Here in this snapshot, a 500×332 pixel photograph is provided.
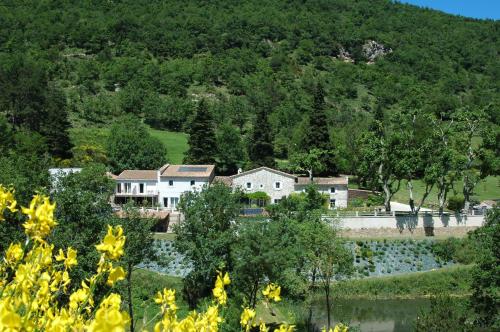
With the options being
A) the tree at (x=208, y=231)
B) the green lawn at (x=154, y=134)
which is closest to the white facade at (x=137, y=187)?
the green lawn at (x=154, y=134)

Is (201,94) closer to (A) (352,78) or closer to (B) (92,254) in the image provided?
(A) (352,78)

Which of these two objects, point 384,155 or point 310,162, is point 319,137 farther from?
point 384,155

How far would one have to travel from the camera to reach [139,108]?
266 ft

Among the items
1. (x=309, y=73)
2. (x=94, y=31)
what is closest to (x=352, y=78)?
(x=309, y=73)

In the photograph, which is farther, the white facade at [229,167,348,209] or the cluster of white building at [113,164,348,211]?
the white facade at [229,167,348,209]

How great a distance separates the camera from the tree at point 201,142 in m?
55.0

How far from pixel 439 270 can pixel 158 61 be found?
84898 mm

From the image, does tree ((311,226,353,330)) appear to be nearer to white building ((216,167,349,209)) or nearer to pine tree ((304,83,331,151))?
white building ((216,167,349,209))

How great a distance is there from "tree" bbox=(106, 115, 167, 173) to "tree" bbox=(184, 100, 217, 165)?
3.06 metres

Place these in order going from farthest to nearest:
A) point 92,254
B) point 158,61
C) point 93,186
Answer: point 158,61 < point 93,186 < point 92,254

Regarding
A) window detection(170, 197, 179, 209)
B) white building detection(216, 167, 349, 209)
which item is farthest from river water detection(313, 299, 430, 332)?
window detection(170, 197, 179, 209)

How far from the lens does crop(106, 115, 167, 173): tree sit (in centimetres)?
5322

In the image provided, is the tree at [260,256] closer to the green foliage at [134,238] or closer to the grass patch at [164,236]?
the green foliage at [134,238]

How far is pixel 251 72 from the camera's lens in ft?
358
